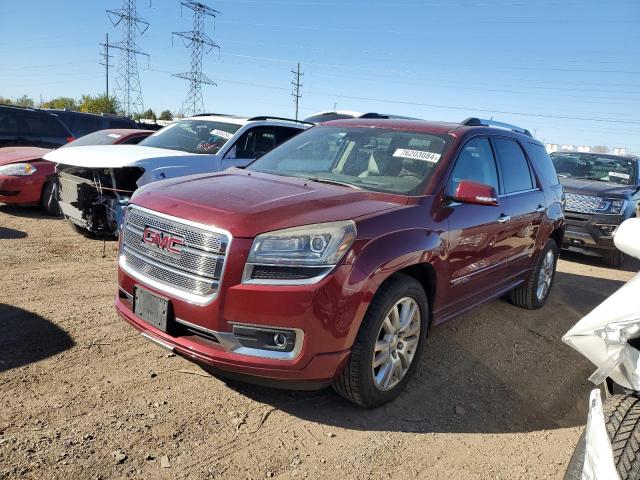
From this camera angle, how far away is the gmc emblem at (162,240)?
291 centimetres


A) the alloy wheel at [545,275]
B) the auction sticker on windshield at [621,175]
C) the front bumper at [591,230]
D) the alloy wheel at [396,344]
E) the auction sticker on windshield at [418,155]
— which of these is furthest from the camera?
the auction sticker on windshield at [621,175]

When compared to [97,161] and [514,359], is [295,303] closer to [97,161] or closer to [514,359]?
[514,359]

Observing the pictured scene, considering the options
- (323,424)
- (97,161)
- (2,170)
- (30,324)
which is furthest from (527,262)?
(2,170)

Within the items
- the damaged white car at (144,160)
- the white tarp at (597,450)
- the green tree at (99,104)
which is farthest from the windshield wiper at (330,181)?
the green tree at (99,104)

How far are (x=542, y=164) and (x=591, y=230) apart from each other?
12.2 ft

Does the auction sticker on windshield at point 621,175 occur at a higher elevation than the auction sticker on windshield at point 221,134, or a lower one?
lower

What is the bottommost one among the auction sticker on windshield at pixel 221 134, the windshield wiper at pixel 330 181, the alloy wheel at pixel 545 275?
the alloy wheel at pixel 545 275

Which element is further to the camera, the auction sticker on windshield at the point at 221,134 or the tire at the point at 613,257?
the tire at the point at 613,257

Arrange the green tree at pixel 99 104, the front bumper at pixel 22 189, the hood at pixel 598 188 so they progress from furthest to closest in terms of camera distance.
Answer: the green tree at pixel 99 104 → the hood at pixel 598 188 → the front bumper at pixel 22 189

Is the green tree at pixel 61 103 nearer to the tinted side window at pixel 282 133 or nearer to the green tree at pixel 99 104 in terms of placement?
the green tree at pixel 99 104

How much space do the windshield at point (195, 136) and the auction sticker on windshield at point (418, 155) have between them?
3.87 meters

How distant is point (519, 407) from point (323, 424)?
1.46 m

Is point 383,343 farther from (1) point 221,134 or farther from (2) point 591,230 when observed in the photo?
(2) point 591,230

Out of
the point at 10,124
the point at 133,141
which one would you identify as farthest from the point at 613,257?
the point at 10,124
